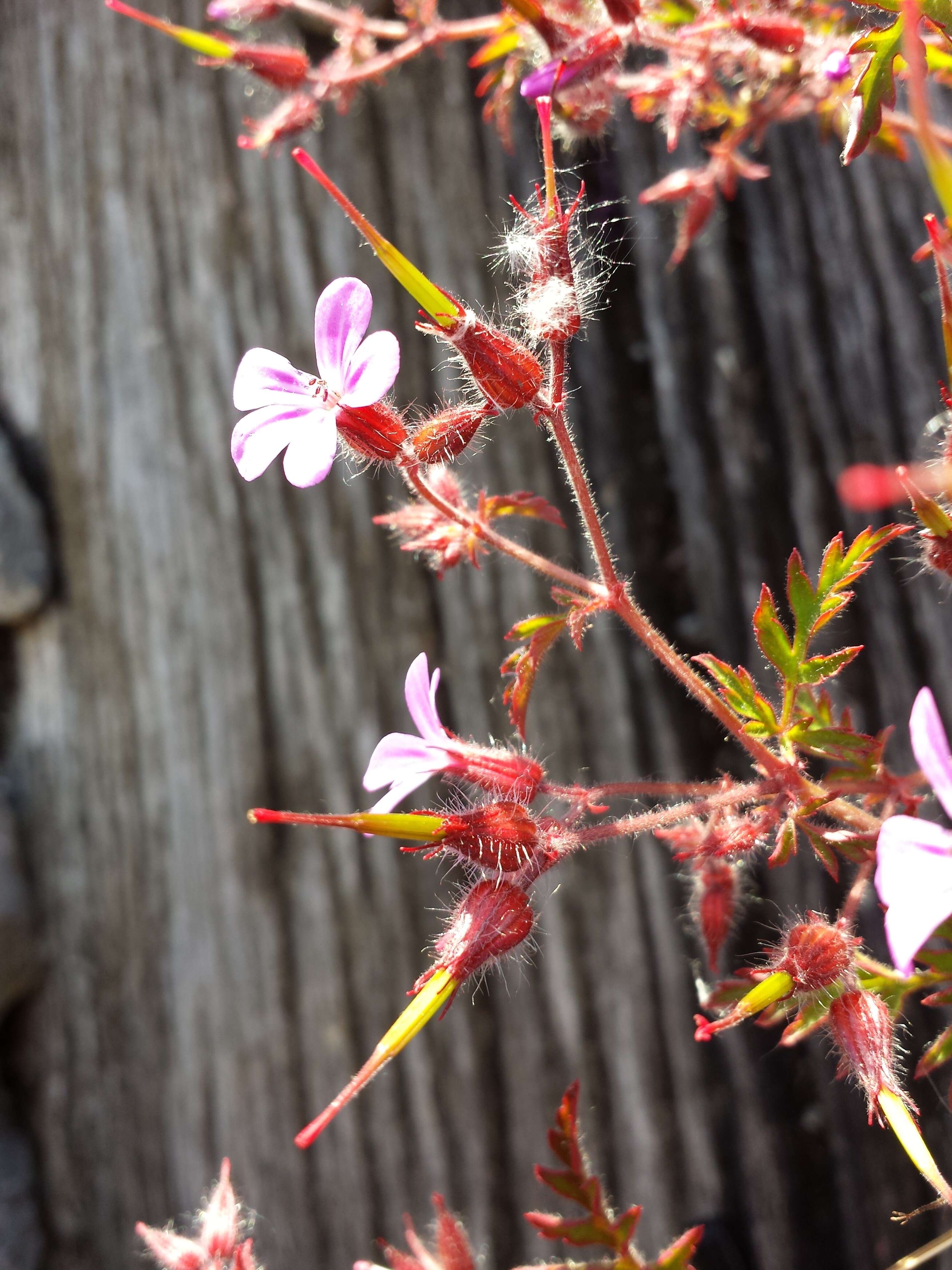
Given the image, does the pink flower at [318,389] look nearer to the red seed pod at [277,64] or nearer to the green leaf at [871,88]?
the green leaf at [871,88]

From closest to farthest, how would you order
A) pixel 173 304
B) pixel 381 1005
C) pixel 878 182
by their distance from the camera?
pixel 878 182 → pixel 381 1005 → pixel 173 304

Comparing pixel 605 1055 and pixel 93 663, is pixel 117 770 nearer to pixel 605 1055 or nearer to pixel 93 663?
pixel 93 663

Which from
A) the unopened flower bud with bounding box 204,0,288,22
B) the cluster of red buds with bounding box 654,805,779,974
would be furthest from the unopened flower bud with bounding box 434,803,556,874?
the unopened flower bud with bounding box 204,0,288,22

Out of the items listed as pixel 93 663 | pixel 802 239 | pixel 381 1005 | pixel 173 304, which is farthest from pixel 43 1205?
pixel 802 239

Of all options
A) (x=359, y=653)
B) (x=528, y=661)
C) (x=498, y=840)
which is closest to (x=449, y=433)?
(x=528, y=661)

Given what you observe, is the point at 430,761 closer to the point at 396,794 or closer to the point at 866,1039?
the point at 396,794

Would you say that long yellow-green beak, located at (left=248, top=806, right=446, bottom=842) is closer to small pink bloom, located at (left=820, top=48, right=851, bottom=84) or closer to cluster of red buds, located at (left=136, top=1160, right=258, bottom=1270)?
cluster of red buds, located at (left=136, top=1160, right=258, bottom=1270)
